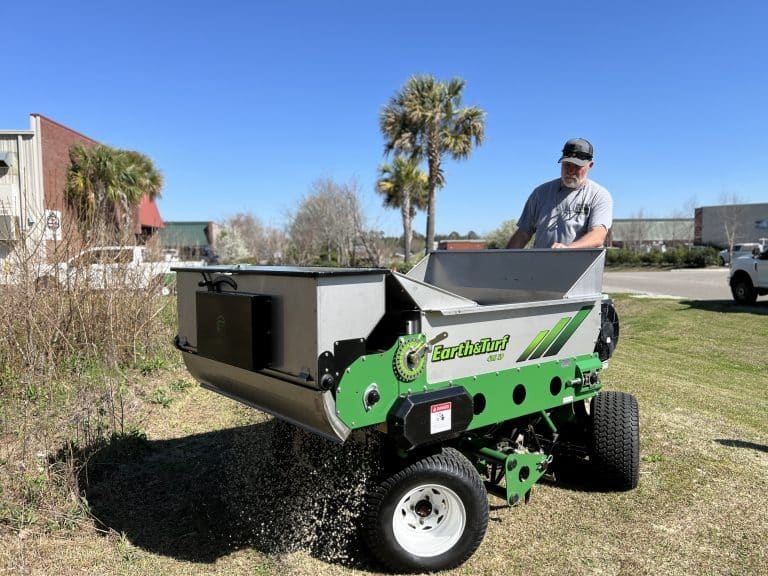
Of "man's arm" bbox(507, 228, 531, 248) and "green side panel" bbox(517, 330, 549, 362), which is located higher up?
"man's arm" bbox(507, 228, 531, 248)

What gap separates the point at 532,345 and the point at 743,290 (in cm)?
1424

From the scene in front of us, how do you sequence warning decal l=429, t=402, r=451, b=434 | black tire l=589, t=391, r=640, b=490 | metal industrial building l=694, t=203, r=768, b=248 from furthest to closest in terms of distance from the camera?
metal industrial building l=694, t=203, r=768, b=248
black tire l=589, t=391, r=640, b=490
warning decal l=429, t=402, r=451, b=434

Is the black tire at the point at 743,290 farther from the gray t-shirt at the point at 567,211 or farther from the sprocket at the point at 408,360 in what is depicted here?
the sprocket at the point at 408,360

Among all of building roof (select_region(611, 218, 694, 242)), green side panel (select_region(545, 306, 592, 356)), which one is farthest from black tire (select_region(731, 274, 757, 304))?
building roof (select_region(611, 218, 694, 242))

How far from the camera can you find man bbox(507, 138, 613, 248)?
4.21 metres

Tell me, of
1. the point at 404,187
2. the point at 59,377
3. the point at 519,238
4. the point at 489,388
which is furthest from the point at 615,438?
the point at 404,187

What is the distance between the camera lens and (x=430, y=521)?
10.0 ft

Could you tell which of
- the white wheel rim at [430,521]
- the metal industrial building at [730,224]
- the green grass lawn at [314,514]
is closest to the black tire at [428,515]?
the white wheel rim at [430,521]

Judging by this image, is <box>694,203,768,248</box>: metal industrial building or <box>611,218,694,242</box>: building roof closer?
<box>694,203,768,248</box>: metal industrial building

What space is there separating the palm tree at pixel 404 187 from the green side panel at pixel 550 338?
26.1 metres

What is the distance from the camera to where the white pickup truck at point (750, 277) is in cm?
1460

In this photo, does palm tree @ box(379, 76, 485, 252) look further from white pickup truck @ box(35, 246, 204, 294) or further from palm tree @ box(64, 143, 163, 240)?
white pickup truck @ box(35, 246, 204, 294)

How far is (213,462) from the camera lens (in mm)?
4477

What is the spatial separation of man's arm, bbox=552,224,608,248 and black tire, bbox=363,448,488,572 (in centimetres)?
180
